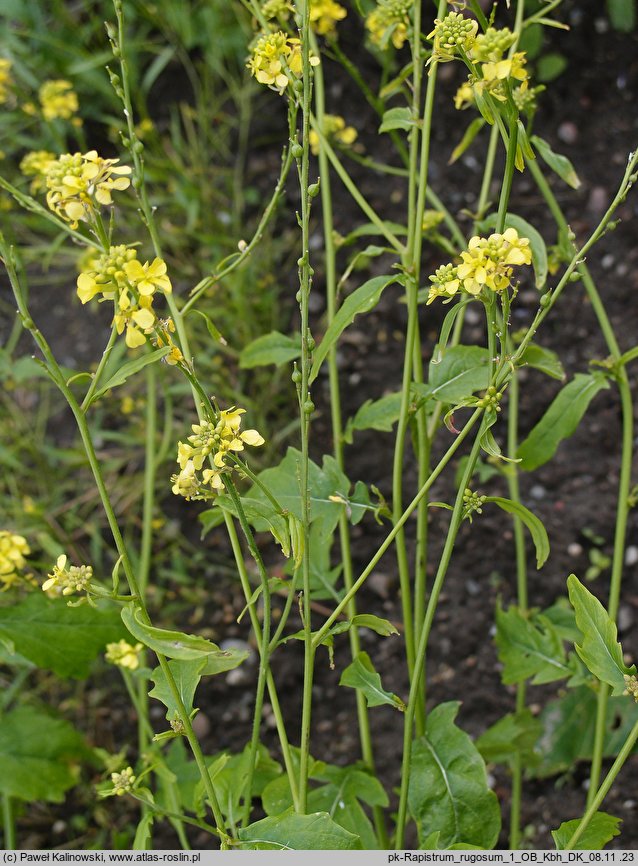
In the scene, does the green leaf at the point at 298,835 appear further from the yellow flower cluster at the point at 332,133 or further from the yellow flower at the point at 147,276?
the yellow flower cluster at the point at 332,133

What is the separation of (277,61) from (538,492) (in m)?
1.67

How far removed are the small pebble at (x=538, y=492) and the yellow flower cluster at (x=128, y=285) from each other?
5.63ft

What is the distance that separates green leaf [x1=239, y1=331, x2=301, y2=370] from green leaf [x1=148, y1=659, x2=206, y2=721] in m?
0.67

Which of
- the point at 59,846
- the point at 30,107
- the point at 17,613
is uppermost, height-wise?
the point at 30,107

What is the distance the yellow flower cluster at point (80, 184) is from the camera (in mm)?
1142

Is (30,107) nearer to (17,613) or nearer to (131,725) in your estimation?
(17,613)

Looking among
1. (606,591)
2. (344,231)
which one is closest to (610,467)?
(606,591)

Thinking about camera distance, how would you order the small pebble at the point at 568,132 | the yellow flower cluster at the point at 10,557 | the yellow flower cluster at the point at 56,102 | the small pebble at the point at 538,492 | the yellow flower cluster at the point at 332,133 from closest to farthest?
the yellow flower cluster at the point at 10,557, the yellow flower cluster at the point at 332,133, the small pebble at the point at 538,492, the yellow flower cluster at the point at 56,102, the small pebble at the point at 568,132

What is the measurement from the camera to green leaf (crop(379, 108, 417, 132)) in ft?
4.75

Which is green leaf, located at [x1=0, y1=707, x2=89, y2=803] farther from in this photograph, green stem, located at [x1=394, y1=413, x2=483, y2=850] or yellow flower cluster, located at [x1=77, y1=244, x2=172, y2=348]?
yellow flower cluster, located at [x1=77, y1=244, x2=172, y2=348]

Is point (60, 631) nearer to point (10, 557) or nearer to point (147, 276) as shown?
point (10, 557)

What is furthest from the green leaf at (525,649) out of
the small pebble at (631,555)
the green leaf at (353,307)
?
the green leaf at (353,307)

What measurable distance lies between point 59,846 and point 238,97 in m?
2.62

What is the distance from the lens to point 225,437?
1.15m
